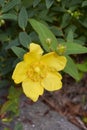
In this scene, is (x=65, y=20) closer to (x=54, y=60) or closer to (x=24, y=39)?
(x=24, y=39)

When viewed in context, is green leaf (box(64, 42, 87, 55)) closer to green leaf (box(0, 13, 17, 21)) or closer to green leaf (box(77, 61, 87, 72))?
green leaf (box(0, 13, 17, 21))

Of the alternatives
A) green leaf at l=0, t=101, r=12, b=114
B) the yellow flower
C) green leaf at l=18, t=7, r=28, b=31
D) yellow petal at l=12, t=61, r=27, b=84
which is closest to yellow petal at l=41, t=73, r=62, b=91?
the yellow flower

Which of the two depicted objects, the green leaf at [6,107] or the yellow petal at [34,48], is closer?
the yellow petal at [34,48]

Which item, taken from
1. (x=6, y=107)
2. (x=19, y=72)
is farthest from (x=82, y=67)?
(x=19, y=72)

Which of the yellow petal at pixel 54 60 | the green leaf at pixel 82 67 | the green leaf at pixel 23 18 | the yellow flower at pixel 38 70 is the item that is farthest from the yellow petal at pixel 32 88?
the green leaf at pixel 82 67

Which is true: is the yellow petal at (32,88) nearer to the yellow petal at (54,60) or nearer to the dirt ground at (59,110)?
the yellow petal at (54,60)
